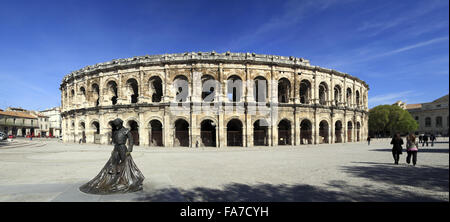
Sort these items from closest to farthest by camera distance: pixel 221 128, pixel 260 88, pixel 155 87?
pixel 221 128 → pixel 260 88 → pixel 155 87

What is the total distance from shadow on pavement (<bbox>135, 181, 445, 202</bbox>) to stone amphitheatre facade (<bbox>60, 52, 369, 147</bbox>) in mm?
13238

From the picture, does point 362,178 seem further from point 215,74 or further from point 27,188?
point 215,74

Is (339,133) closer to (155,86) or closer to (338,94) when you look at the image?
(338,94)

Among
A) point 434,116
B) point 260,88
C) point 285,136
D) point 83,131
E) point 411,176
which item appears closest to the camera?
point 411,176

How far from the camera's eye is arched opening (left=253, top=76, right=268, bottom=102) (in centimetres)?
1975

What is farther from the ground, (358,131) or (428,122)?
(428,122)

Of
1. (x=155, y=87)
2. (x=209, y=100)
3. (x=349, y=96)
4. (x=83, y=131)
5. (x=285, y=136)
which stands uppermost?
(x=155, y=87)

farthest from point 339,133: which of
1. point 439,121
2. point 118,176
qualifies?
point 439,121

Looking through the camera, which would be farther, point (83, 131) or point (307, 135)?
point (83, 131)

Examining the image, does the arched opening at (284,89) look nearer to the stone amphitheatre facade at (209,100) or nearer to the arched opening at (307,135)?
the stone amphitheatre facade at (209,100)

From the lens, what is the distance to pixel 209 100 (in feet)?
65.4

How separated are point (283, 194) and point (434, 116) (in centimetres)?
6322

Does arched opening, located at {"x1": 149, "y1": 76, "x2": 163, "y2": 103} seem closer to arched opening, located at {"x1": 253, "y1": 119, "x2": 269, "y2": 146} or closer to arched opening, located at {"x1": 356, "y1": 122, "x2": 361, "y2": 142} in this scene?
arched opening, located at {"x1": 253, "y1": 119, "x2": 269, "y2": 146}

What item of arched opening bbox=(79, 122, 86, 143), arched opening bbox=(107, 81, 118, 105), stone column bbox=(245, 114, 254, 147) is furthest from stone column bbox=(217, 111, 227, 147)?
arched opening bbox=(79, 122, 86, 143)
